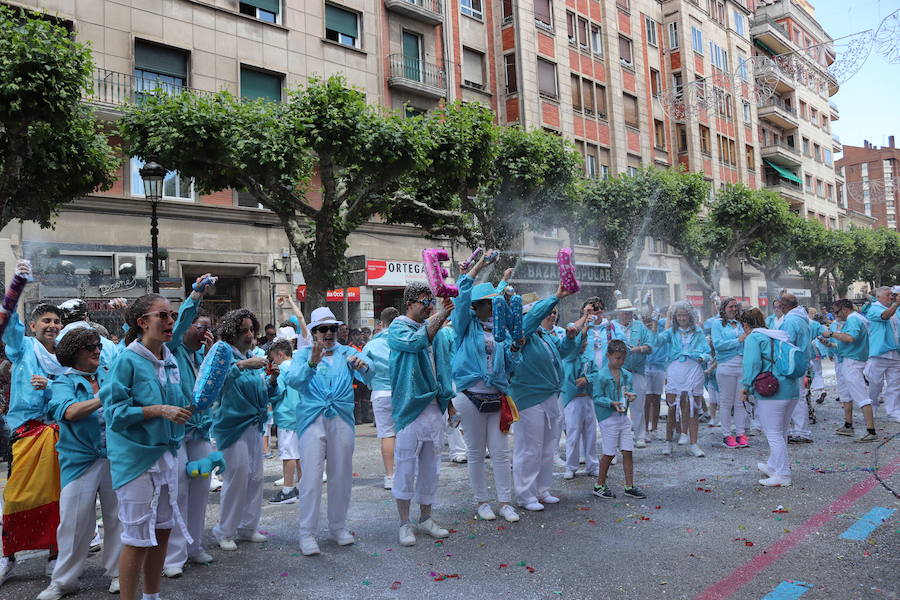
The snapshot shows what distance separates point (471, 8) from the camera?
1116 inches

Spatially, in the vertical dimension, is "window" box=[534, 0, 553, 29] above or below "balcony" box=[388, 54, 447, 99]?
above

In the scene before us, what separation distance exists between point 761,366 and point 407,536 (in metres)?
3.99

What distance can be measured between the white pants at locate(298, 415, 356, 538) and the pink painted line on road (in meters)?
2.62

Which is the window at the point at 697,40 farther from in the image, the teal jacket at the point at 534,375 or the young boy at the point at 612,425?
the teal jacket at the point at 534,375

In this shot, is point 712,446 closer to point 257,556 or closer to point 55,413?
point 257,556

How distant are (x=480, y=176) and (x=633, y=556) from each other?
43.3 ft

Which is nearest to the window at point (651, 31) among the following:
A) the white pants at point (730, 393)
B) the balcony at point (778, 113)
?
the balcony at point (778, 113)

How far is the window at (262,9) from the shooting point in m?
21.0

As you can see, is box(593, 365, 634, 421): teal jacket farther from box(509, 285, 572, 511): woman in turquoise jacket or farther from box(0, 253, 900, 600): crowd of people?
box(509, 285, 572, 511): woman in turquoise jacket

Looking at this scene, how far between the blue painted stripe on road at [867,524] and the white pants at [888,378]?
15.2 feet

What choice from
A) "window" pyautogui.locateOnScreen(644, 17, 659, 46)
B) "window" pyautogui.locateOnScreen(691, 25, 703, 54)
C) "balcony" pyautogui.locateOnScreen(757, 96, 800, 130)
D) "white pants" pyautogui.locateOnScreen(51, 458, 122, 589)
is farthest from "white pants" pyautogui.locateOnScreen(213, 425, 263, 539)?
"balcony" pyautogui.locateOnScreen(757, 96, 800, 130)

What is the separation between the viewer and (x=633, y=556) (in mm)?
4934

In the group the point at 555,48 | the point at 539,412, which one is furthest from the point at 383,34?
the point at 539,412

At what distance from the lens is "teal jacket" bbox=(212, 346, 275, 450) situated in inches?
212
